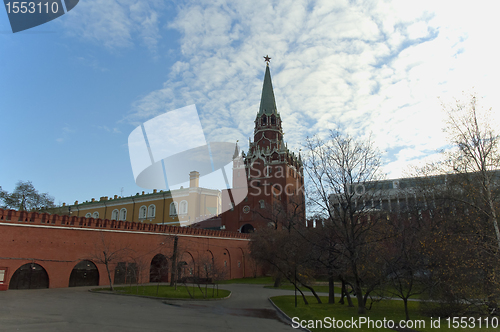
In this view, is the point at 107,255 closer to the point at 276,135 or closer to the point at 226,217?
the point at 226,217

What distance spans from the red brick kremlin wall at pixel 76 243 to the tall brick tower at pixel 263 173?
1380cm

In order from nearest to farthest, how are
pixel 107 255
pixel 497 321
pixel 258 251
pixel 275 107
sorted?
pixel 497 321, pixel 107 255, pixel 258 251, pixel 275 107

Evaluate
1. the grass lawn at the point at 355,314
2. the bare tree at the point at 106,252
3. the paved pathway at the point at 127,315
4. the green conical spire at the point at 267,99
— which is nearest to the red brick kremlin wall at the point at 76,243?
the bare tree at the point at 106,252

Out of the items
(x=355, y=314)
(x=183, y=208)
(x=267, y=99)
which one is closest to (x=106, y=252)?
(x=355, y=314)

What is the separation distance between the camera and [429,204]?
24375 mm

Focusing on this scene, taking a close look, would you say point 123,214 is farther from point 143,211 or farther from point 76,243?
point 76,243

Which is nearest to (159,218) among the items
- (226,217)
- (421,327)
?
(226,217)

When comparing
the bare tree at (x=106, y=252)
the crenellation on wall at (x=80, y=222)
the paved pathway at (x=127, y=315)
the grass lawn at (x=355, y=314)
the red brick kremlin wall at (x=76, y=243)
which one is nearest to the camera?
the paved pathway at (x=127, y=315)

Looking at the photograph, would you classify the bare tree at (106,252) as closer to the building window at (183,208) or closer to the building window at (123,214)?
the building window at (183,208)

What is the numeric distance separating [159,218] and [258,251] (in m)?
24.7

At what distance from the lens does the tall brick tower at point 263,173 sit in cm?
4419

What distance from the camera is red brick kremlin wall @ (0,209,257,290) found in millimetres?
19266

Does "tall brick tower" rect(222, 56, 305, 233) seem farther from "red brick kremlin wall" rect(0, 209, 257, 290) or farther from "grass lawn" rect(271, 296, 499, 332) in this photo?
"grass lawn" rect(271, 296, 499, 332)

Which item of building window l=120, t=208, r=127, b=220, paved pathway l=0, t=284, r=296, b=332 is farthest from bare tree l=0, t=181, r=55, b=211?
paved pathway l=0, t=284, r=296, b=332
